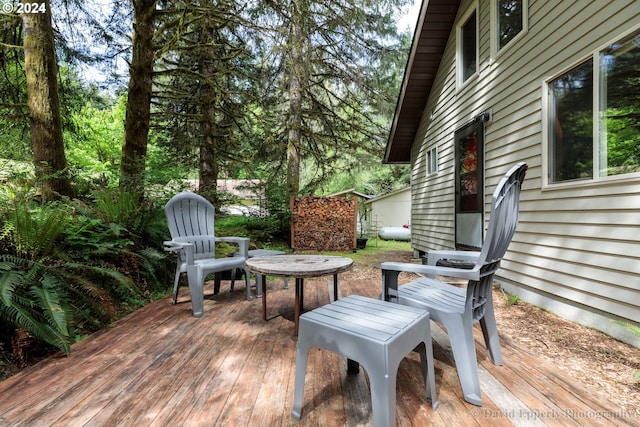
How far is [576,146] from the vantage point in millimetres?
2848

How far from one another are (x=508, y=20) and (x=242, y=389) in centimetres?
519

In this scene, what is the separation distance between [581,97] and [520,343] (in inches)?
93.4

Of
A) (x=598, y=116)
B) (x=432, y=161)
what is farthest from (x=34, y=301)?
(x=432, y=161)

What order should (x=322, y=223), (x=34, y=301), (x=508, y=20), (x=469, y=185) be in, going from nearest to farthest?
(x=34, y=301), (x=508, y=20), (x=469, y=185), (x=322, y=223)

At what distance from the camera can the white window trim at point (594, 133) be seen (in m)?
2.42

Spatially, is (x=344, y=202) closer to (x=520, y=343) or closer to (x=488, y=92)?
(x=488, y=92)

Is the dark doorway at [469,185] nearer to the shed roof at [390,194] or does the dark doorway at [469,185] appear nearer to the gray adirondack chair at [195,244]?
the gray adirondack chair at [195,244]

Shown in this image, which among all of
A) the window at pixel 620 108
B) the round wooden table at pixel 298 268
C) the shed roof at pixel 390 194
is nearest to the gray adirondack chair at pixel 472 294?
the round wooden table at pixel 298 268

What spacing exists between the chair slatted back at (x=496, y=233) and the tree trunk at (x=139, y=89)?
4714 mm

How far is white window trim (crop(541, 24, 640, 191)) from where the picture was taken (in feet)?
7.96

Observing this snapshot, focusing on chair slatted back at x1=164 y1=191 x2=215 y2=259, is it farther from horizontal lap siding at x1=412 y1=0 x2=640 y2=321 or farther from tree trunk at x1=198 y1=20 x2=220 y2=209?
horizontal lap siding at x1=412 y1=0 x2=640 y2=321

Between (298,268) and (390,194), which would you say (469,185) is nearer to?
(298,268)

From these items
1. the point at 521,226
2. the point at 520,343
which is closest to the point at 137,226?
Result: the point at 520,343

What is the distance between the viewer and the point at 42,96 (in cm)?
368
